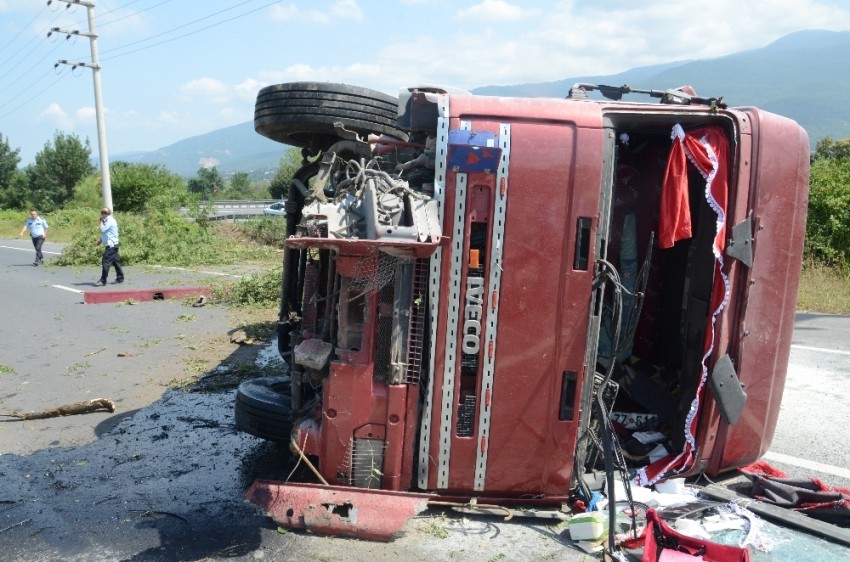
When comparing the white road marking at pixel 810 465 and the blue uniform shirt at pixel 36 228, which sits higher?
the blue uniform shirt at pixel 36 228

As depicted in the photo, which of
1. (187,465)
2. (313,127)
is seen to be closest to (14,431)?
(187,465)

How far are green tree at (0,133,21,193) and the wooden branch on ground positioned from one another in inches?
2189

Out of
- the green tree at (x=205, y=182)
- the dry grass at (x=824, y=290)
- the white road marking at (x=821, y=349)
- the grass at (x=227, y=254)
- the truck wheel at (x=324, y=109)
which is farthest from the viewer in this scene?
the green tree at (x=205, y=182)

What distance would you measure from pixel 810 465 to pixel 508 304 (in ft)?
8.66

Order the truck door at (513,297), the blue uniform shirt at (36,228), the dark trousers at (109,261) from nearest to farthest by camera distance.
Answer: the truck door at (513,297) → the dark trousers at (109,261) → the blue uniform shirt at (36,228)

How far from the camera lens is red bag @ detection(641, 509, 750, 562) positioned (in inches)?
122

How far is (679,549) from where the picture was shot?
316cm

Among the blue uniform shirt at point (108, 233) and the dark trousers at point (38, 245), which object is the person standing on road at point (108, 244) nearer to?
the blue uniform shirt at point (108, 233)

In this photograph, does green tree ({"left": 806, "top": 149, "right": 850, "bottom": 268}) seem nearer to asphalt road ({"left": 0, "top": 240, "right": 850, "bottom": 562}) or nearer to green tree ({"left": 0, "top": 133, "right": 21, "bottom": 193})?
asphalt road ({"left": 0, "top": 240, "right": 850, "bottom": 562})

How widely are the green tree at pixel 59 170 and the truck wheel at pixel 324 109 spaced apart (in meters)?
47.7

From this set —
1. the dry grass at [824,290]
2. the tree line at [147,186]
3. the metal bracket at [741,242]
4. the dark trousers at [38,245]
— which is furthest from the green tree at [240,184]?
the metal bracket at [741,242]

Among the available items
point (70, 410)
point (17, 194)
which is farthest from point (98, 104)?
point (17, 194)

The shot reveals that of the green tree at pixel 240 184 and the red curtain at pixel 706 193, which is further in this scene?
the green tree at pixel 240 184

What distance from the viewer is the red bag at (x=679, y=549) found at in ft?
10.2
